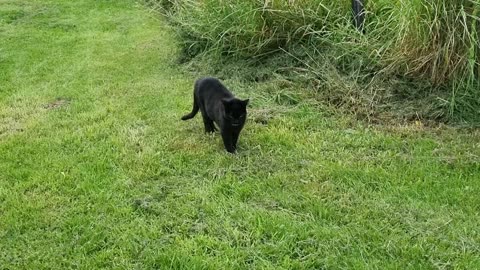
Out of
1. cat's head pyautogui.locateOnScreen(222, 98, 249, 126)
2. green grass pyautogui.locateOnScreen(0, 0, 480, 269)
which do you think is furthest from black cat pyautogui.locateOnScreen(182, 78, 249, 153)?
green grass pyautogui.locateOnScreen(0, 0, 480, 269)

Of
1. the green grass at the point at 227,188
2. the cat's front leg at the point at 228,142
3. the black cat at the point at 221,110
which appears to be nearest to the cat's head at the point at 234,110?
the black cat at the point at 221,110

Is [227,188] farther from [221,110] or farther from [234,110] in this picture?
[221,110]

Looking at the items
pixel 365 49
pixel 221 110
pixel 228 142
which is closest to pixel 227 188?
pixel 228 142

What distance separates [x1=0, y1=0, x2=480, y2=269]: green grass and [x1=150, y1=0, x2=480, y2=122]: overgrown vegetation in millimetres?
346

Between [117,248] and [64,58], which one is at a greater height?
[117,248]

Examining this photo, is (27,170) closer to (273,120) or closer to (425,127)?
(273,120)

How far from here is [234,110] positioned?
12.9 feet

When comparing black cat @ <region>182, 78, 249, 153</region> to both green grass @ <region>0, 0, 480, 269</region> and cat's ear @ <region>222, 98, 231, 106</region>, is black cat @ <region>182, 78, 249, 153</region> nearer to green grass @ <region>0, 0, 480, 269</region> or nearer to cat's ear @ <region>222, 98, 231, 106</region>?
cat's ear @ <region>222, 98, 231, 106</region>

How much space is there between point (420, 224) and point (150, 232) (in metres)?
1.56

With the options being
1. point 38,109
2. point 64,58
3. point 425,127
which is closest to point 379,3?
point 425,127

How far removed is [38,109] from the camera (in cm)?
541

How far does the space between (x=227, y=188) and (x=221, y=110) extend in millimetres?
777

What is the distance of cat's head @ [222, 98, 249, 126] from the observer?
3.92 metres

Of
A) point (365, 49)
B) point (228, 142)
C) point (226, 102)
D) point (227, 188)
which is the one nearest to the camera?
point (227, 188)
